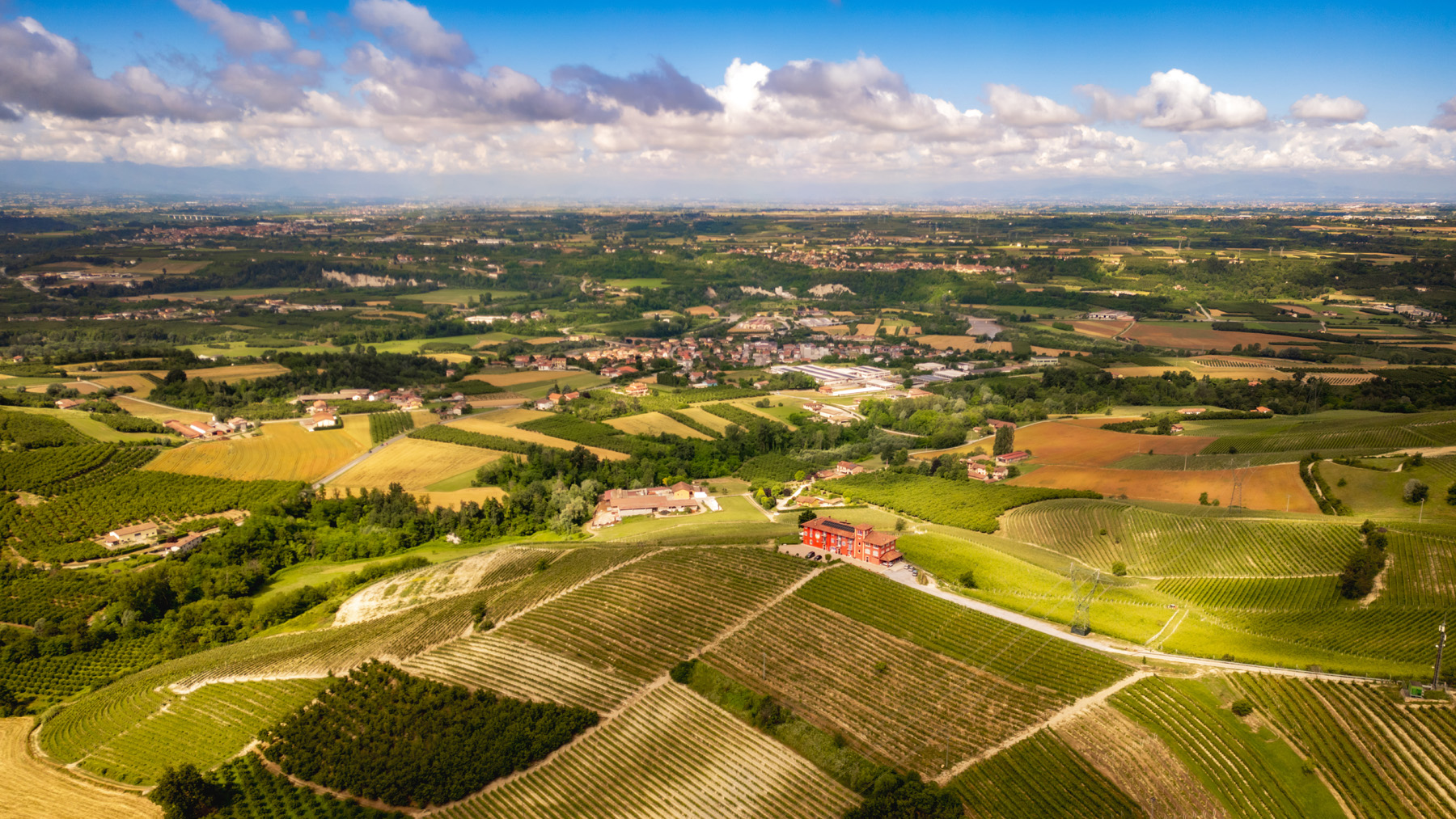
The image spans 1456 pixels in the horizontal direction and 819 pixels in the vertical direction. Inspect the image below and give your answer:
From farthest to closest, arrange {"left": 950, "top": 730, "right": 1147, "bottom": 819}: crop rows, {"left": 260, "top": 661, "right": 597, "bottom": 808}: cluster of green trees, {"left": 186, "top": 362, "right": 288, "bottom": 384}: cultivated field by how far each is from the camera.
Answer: {"left": 186, "top": 362, "right": 288, "bottom": 384}: cultivated field < {"left": 260, "top": 661, "right": 597, "bottom": 808}: cluster of green trees < {"left": 950, "top": 730, "right": 1147, "bottom": 819}: crop rows

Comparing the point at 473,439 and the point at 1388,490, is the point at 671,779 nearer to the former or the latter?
the point at 1388,490

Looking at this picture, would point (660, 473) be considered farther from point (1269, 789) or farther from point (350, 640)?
point (1269, 789)

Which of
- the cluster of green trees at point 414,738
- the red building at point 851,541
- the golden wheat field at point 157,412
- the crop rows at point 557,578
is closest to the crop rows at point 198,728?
the cluster of green trees at point 414,738

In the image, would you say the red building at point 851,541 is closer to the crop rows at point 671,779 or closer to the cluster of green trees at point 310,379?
the crop rows at point 671,779

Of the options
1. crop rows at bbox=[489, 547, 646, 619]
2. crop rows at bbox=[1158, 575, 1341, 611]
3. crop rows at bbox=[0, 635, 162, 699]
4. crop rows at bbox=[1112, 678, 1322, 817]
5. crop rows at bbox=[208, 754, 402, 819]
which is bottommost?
crop rows at bbox=[0, 635, 162, 699]

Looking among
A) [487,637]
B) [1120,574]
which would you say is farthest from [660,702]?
[1120,574]

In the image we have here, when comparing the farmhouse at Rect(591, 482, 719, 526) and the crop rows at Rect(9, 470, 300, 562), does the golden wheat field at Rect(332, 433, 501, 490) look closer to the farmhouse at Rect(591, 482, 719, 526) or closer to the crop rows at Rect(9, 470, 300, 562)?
the crop rows at Rect(9, 470, 300, 562)

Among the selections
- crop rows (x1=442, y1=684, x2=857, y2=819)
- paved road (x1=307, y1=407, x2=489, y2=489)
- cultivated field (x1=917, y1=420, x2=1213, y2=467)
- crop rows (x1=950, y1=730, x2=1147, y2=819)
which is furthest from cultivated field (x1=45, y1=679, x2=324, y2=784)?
cultivated field (x1=917, y1=420, x2=1213, y2=467)
